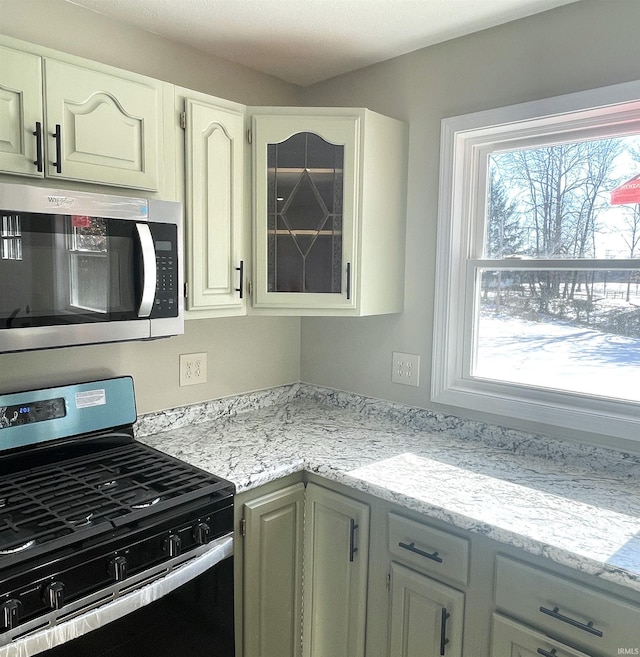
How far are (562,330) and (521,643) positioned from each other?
Result: 101cm

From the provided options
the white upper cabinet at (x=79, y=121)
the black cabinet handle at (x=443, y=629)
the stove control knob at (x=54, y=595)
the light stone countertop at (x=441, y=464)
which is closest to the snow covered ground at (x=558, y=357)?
the light stone countertop at (x=441, y=464)

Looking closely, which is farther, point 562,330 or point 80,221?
point 562,330

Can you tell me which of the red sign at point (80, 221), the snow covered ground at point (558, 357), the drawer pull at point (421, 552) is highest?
the red sign at point (80, 221)

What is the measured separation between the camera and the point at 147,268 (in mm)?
1565

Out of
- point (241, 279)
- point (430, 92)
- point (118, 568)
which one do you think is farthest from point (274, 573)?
point (430, 92)

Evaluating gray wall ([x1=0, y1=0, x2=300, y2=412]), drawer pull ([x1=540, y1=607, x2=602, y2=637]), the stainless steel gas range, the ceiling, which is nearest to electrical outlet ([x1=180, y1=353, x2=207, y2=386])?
gray wall ([x1=0, y1=0, x2=300, y2=412])

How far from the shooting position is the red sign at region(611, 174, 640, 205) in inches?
67.6

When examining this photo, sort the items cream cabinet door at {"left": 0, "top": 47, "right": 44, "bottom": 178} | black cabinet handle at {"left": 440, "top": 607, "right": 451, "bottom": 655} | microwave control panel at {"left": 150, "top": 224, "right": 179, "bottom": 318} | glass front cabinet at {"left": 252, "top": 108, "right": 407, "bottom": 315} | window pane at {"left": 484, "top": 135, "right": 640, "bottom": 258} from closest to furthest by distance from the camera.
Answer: cream cabinet door at {"left": 0, "top": 47, "right": 44, "bottom": 178} < black cabinet handle at {"left": 440, "top": 607, "right": 451, "bottom": 655} < microwave control panel at {"left": 150, "top": 224, "right": 179, "bottom": 318} < window pane at {"left": 484, "top": 135, "right": 640, "bottom": 258} < glass front cabinet at {"left": 252, "top": 108, "right": 407, "bottom": 315}

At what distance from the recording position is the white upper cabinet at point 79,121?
1.41 m

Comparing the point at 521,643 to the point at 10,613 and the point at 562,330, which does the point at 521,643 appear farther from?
the point at 10,613

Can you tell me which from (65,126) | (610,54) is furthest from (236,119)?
Answer: (610,54)

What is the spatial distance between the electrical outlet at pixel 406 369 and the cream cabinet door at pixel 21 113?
4.72 feet

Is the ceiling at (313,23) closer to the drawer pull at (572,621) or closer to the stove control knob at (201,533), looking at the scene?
the stove control knob at (201,533)

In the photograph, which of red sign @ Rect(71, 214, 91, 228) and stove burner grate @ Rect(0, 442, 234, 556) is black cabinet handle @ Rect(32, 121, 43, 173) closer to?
red sign @ Rect(71, 214, 91, 228)
